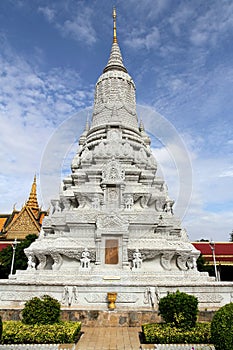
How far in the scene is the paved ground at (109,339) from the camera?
26.3 ft

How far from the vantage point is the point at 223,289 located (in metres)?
12.7

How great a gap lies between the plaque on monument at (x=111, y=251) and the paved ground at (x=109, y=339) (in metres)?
4.72

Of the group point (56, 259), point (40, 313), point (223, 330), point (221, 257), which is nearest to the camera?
point (223, 330)

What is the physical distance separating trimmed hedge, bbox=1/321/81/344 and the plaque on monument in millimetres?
6790

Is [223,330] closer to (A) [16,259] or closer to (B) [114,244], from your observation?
(B) [114,244]

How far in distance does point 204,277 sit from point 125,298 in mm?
4800

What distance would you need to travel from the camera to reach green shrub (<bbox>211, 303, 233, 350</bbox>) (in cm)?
656

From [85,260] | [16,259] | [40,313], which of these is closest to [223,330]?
[40,313]

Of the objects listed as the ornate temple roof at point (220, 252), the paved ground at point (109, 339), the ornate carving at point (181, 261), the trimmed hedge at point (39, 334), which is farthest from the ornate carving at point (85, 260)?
the ornate temple roof at point (220, 252)

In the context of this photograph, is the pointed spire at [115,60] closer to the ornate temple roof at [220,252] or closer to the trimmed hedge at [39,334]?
the ornate temple roof at [220,252]

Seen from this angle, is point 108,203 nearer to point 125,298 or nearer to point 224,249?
point 125,298

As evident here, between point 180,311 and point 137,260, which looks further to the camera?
point 137,260

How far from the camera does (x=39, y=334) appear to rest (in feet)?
25.3

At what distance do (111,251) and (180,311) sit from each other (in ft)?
23.2
